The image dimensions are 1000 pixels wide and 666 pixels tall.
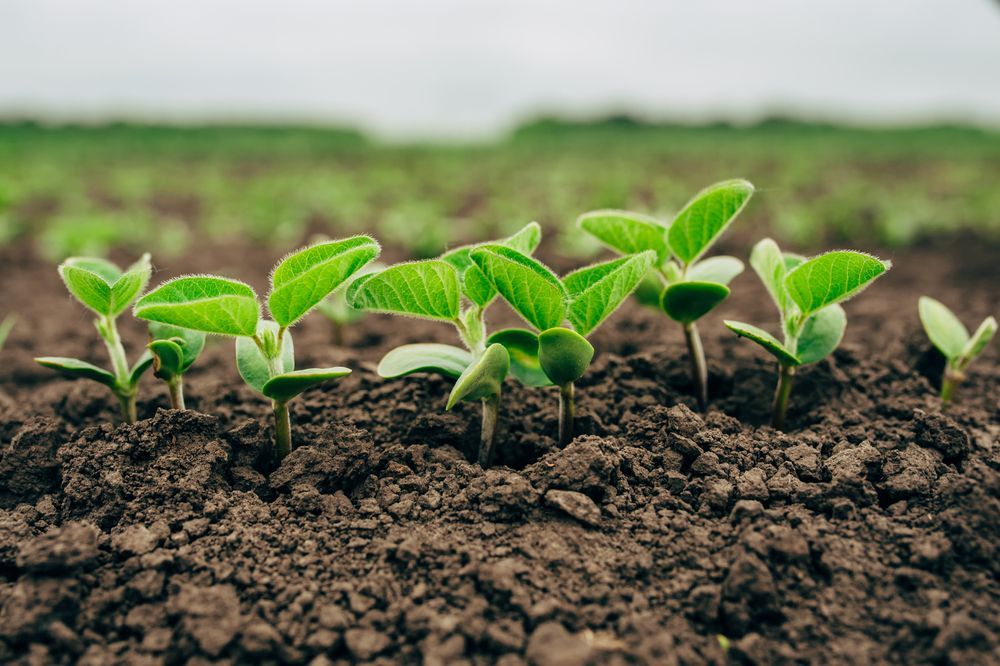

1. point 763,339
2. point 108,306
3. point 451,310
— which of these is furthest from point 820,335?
point 108,306

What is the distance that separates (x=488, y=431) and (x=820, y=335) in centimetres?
81

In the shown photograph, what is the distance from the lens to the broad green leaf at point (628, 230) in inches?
71.7

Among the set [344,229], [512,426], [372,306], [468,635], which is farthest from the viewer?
[344,229]

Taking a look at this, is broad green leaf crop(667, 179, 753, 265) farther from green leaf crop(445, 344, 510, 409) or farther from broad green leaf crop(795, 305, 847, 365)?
green leaf crop(445, 344, 510, 409)

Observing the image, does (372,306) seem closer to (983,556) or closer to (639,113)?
(983,556)

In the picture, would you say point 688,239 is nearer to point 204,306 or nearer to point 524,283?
point 524,283

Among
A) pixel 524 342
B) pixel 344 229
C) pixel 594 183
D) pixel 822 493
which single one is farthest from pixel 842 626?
pixel 594 183

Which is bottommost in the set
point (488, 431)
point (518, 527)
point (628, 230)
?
point (518, 527)

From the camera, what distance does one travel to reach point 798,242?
201 inches

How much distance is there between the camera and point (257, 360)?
1.72m

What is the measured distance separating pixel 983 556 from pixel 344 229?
5.00 metres

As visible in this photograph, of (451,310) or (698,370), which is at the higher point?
(451,310)

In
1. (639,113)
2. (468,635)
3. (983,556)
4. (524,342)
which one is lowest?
(468,635)

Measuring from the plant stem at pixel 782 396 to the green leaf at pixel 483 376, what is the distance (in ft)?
2.27
